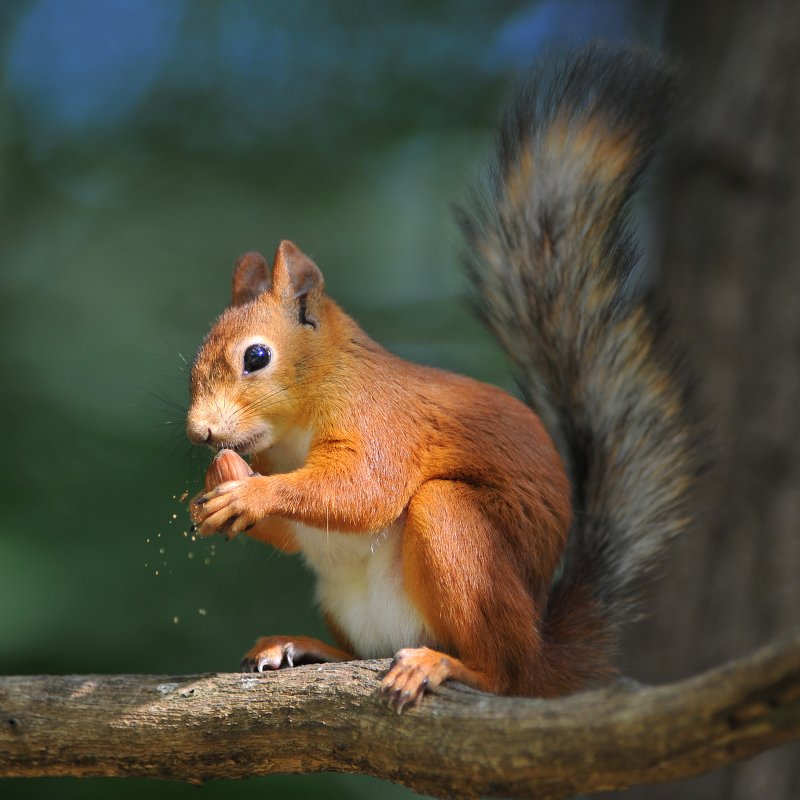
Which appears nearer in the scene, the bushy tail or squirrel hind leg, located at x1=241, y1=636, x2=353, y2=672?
squirrel hind leg, located at x1=241, y1=636, x2=353, y2=672

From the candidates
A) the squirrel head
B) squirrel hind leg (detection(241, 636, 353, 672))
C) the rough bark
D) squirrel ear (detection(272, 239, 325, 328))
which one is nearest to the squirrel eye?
the squirrel head

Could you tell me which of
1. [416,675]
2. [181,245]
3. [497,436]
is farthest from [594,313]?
[181,245]

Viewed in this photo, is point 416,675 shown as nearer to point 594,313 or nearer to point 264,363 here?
point 264,363

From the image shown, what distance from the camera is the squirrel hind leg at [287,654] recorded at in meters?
1.57

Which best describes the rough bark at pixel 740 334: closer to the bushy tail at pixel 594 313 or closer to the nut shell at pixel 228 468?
the bushy tail at pixel 594 313

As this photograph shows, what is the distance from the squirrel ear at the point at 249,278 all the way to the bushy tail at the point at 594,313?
430 millimetres

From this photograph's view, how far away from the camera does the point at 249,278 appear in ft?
5.73

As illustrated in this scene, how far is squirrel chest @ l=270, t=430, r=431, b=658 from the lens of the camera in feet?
4.91

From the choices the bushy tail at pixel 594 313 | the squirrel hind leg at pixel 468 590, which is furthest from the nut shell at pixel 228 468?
the bushy tail at pixel 594 313

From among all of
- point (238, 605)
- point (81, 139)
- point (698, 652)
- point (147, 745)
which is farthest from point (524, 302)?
point (81, 139)

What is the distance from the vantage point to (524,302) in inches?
72.6

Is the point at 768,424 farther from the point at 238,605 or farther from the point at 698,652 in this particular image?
the point at 238,605

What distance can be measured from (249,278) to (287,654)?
632 mm

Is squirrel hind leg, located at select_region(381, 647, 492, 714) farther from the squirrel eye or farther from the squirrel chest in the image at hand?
the squirrel eye
